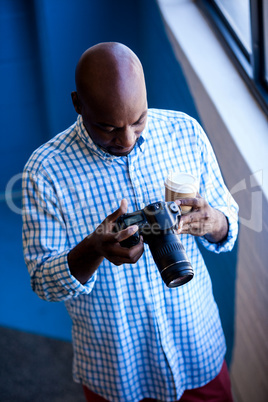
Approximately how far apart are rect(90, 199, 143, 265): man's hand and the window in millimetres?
718

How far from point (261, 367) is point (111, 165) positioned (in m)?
0.89

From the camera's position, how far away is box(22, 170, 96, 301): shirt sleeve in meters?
1.23

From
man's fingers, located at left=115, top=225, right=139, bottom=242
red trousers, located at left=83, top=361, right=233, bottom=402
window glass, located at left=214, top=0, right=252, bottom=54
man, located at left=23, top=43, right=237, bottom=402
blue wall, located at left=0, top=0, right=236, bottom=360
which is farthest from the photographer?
blue wall, located at left=0, top=0, right=236, bottom=360

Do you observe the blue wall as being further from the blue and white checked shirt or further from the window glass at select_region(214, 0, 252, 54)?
the blue and white checked shirt

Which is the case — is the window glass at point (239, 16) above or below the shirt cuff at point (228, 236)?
above

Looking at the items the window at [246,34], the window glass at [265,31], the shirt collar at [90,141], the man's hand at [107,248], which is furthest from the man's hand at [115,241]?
the window glass at [265,31]

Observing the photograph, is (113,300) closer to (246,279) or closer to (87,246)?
(87,246)

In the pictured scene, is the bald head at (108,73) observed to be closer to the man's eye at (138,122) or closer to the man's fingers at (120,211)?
the man's eye at (138,122)

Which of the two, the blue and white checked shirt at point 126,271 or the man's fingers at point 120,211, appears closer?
the man's fingers at point 120,211

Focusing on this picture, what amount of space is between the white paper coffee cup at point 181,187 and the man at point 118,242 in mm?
31

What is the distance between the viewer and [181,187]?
3.86ft

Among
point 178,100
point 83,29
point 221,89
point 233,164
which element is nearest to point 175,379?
point 233,164

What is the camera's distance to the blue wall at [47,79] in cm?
236

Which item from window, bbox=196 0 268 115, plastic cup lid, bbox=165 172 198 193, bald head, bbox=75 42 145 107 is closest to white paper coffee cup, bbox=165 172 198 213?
plastic cup lid, bbox=165 172 198 193
